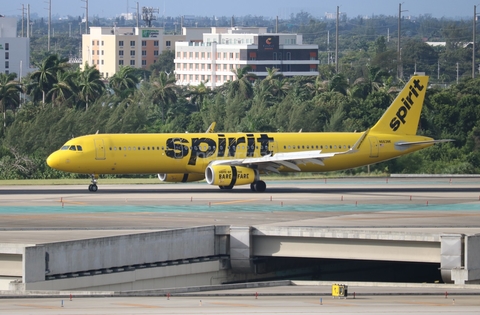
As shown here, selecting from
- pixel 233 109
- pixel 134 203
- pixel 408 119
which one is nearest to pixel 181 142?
pixel 134 203

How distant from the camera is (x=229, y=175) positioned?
63.0 meters

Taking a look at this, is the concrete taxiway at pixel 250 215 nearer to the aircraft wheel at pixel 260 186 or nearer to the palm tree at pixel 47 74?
the aircraft wheel at pixel 260 186

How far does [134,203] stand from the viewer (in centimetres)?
5778

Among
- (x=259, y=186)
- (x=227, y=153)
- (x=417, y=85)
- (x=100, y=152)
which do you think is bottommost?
(x=259, y=186)

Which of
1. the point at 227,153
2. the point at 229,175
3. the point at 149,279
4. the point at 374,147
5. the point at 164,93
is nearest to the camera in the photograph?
the point at 149,279

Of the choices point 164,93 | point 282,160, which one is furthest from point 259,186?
point 164,93

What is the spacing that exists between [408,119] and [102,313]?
4371 cm

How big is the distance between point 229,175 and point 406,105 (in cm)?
1445

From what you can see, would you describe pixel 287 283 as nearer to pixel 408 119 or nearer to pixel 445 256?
pixel 445 256

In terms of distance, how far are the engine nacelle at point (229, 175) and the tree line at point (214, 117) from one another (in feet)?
81.1

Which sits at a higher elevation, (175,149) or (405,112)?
(405,112)

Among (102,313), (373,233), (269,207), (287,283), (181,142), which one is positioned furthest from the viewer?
(181,142)

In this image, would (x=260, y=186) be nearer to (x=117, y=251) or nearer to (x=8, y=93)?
(x=117, y=251)

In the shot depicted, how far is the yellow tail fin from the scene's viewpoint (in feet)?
225
